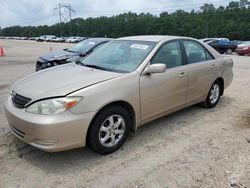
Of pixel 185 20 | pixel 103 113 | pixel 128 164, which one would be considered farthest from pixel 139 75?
pixel 185 20

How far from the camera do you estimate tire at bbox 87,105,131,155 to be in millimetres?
3227

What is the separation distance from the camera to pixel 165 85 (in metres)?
4.04

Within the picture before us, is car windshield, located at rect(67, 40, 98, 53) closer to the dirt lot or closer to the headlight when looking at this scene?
the dirt lot

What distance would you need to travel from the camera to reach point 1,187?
9.16 feet

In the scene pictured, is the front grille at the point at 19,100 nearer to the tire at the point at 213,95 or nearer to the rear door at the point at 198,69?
the rear door at the point at 198,69

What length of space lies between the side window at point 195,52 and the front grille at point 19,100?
284 cm

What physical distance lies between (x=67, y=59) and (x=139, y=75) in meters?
5.25

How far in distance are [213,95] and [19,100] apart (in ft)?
12.8

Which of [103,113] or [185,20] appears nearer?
[103,113]

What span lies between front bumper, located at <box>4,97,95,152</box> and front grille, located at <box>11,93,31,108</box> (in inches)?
3.4

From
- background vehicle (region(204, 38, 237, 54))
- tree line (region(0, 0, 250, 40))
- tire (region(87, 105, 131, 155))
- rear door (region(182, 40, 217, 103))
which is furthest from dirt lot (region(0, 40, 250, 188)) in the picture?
tree line (region(0, 0, 250, 40))

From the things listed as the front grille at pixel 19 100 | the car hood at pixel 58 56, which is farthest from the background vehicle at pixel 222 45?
the front grille at pixel 19 100

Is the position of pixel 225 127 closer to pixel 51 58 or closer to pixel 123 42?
pixel 123 42

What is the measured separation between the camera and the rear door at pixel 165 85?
12.4 ft
